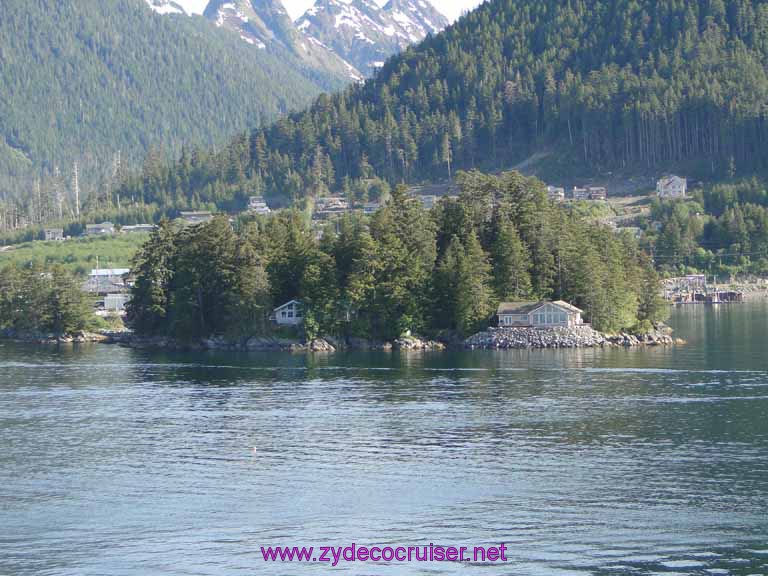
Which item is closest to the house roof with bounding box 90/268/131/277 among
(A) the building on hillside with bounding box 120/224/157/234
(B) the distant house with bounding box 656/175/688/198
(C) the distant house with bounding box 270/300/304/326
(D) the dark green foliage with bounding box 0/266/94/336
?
→ (A) the building on hillside with bounding box 120/224/157/234

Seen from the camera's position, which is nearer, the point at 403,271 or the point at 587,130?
the point at 403,271

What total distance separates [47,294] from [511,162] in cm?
9973

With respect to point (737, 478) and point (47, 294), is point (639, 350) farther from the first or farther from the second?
point (47, 294)

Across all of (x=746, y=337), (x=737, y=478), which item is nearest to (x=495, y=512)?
(x=737, y=478)

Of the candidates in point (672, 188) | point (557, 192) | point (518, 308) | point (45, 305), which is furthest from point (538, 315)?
point (672, 188)

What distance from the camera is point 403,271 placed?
278 feet

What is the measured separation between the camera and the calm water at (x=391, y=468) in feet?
104

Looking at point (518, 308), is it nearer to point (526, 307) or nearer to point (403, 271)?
point (526, 307)

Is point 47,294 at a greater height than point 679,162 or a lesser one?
lesser

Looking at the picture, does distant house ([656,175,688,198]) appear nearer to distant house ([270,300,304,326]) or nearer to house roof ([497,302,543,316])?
house roof ([497,302,543,316])

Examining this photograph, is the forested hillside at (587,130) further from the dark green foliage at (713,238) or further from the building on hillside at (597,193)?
the dark green foliage at (713,238)

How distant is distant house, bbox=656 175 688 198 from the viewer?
15562 cm

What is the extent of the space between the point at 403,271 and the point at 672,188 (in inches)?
3179

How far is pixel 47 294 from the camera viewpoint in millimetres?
99250
